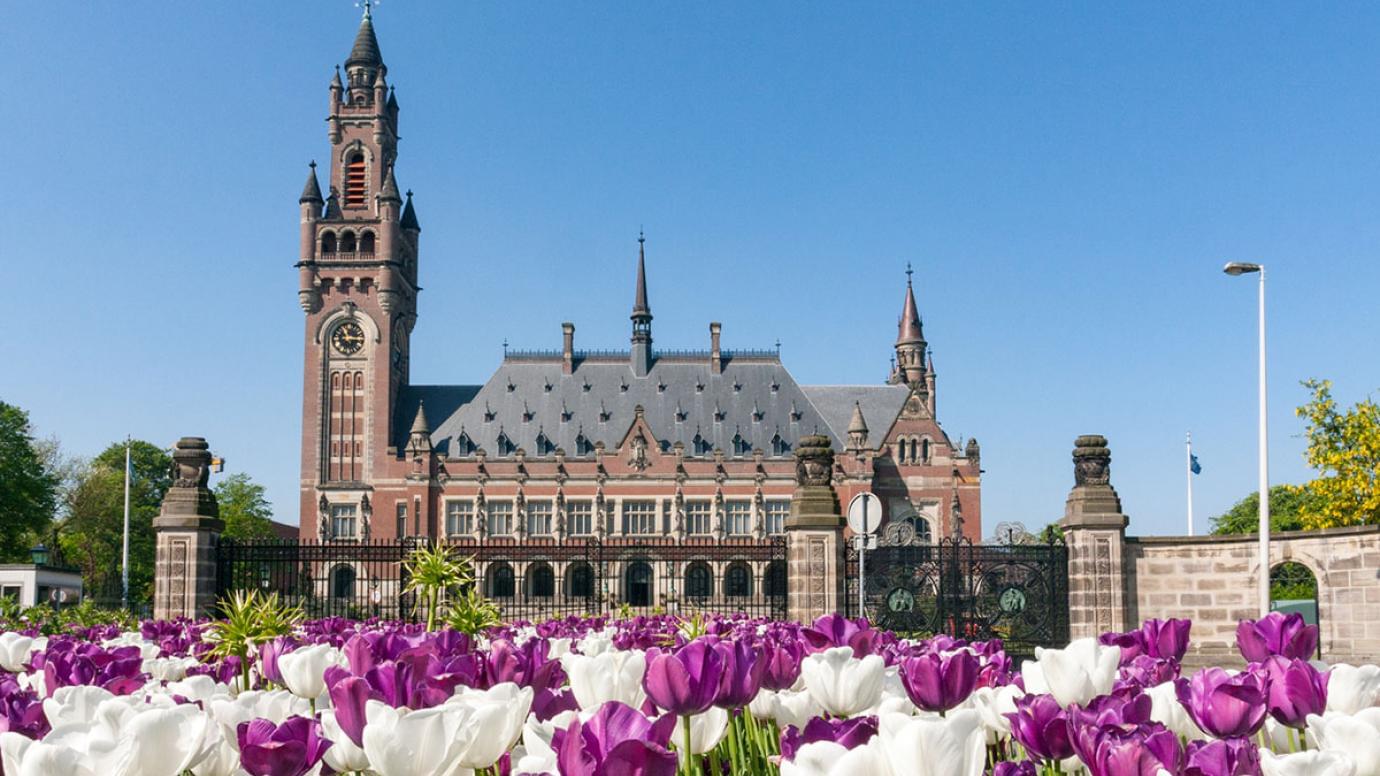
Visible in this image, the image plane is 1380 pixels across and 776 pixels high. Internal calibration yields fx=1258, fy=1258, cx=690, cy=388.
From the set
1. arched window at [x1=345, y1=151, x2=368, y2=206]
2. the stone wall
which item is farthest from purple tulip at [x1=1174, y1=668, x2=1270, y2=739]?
arched window at [x1=345, y1=151, x2=368, y2=206]

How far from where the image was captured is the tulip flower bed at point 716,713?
1989 mm

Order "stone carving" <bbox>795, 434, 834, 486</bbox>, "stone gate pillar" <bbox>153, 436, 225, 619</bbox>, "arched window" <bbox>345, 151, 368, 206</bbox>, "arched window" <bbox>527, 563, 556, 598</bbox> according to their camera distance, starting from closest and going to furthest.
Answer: "stone gate pillar" <bbox>153, 436, 225, 619</bbox> < "stone carving" <bbox>795, 434, 834, 486</bbox> < "arched window" <bbox>527, 563, 556, 598</bbox> < "arched window" <bbox>345, 151, 368, 206</bbox>

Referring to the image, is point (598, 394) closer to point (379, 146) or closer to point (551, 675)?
point (379, 146)

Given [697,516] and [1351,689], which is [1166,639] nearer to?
[1351,689]

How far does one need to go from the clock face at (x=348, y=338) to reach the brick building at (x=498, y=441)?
70 mm

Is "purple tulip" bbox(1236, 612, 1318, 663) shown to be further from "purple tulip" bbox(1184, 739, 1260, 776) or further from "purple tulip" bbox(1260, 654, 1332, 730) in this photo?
"purple tulip" bbox(1184, 739, 1260, 776)

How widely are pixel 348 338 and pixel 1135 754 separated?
6295 centimetres

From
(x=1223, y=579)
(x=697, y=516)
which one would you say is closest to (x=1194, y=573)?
(x=1223, y=579)

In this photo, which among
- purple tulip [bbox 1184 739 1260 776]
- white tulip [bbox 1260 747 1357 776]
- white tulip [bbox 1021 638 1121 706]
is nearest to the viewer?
white tulip [bbox 1260 747 1357 776]

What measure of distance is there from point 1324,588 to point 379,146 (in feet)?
179

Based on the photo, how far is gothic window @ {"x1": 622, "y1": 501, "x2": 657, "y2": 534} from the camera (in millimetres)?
61844

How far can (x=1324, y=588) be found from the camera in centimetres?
1759

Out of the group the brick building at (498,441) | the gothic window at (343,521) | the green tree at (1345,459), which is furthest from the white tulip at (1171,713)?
the gothic window at (343,521)

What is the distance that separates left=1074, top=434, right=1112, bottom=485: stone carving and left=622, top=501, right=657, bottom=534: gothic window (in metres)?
44.9
